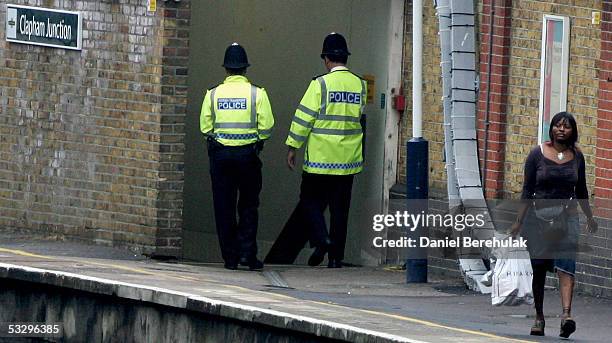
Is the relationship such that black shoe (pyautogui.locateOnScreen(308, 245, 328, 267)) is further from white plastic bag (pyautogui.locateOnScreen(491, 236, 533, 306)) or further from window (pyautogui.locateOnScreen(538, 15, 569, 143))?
white plastic bag (pyautogui.locateOnScreen(491, 236, 533, 306))

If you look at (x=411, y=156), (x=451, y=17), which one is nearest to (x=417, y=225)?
(x=411, y=156)

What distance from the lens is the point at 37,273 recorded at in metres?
13.6

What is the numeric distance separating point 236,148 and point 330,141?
2.58 feet

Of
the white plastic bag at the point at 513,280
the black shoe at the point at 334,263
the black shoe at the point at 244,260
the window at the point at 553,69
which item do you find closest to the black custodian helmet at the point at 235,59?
the black shoe at the point at 244,260

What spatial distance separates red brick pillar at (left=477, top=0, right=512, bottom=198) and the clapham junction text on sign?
379 cm

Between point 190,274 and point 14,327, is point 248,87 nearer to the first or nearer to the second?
point 190,274

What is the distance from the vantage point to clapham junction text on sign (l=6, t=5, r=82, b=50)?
Result: 664 inches

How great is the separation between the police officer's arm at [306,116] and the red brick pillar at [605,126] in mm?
2581

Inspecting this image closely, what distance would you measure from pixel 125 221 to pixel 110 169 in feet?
1.63

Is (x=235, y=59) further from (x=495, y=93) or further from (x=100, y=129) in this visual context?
(x=495, y=93)

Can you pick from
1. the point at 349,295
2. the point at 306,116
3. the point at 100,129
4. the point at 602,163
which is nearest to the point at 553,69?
the point at 602,163

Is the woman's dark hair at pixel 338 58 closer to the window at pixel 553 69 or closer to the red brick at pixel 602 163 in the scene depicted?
the window at pixel 553 69

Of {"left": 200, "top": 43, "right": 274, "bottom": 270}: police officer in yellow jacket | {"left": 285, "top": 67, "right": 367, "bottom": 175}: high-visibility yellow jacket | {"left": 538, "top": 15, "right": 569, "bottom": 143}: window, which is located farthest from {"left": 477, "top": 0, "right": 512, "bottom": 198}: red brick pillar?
{"left": 200, "top": 43, "right": 274, "bottom": 270}: police officer in yellow jacket

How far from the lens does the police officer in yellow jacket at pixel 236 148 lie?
15.6 metres
